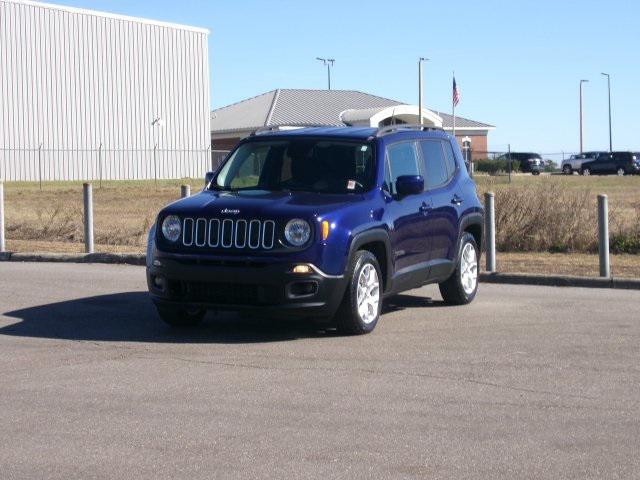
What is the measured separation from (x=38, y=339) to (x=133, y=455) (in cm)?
400

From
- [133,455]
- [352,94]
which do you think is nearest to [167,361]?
[133,455]

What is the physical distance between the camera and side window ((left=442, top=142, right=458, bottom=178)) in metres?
12.4

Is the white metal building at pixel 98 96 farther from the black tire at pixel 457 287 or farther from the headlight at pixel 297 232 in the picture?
the headlight at pixel 297 232

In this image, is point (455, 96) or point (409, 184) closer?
point (409, 184)

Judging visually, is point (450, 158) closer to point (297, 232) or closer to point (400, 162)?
point (400, 162)

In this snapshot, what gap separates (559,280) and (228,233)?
585cm

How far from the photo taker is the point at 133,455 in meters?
6.34

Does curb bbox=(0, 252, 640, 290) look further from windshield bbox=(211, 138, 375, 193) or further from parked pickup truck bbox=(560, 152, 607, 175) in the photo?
parked pickup truck bbox=(560, 152, 607, 175)

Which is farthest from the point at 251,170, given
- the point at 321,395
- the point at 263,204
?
the point at 321,395

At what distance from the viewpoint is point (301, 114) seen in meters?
72.0

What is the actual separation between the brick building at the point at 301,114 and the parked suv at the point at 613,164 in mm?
7165

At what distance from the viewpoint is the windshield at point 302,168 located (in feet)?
35.4

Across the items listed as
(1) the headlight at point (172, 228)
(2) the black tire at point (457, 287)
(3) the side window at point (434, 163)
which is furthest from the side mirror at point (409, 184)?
(1) the headlight at point (172, 228)

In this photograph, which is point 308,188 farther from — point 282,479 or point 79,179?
point 79,179
